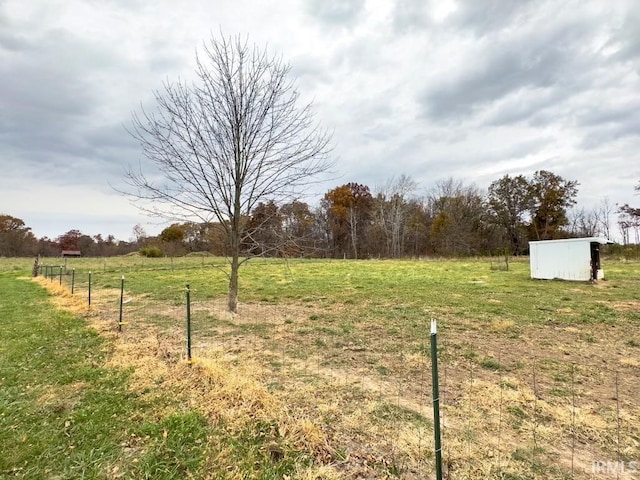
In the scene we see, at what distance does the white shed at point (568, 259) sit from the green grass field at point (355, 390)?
283 inches

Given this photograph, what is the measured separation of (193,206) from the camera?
8359 mm

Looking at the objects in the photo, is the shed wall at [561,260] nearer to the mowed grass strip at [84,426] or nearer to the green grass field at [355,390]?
the green grass field at [355,390]

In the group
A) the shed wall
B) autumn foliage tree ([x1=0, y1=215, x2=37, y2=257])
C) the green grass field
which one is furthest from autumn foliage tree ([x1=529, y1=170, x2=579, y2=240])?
autumn foliage tree ([x1=0, y1=215, x2=37, y2=257])

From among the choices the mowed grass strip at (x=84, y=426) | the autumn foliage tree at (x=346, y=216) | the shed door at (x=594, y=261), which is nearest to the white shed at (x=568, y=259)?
the shed door at (x=594, y=261)

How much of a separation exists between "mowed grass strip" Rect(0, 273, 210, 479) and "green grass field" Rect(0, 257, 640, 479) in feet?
0.07

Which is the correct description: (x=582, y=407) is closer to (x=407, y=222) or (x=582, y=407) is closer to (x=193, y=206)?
(x=193, y=206)

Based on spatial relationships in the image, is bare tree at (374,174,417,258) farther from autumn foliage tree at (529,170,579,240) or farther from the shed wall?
the shed wall

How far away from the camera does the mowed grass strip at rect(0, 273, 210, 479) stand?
2.62 m

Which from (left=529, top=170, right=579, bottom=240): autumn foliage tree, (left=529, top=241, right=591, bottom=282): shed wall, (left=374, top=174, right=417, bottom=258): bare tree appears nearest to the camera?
(left=529, top=241, right=591, bottom=282): shed wall

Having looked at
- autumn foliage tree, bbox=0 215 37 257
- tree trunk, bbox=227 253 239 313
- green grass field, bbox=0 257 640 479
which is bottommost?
green grass field, bbox=0 257 640 479

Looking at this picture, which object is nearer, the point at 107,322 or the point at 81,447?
the point at 81,447

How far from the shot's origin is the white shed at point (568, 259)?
14883 millimetres

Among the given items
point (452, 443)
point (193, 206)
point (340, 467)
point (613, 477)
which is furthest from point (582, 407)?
point (193, 206)

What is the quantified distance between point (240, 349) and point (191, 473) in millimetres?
3247
